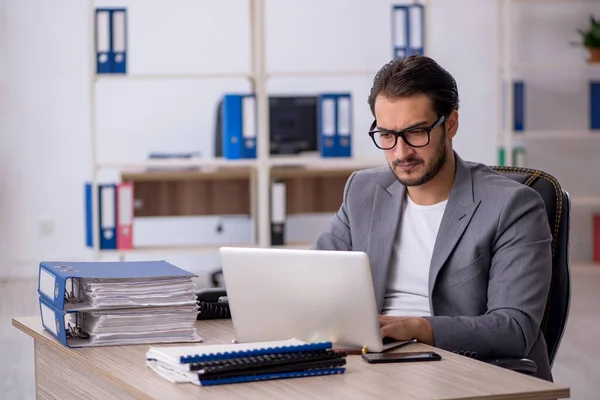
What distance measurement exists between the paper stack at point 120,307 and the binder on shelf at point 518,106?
5315 mm

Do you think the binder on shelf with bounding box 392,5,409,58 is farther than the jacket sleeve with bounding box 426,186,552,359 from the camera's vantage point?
Yes

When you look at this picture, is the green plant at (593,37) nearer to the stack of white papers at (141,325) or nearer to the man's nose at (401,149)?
the man's nose at (401,149)

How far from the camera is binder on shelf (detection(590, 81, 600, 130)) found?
7113 millimetres

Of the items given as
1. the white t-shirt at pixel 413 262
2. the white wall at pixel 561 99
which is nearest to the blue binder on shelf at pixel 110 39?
the white t-shirt at pixel 413 262

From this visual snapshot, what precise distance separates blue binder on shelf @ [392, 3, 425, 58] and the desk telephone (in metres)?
3.59

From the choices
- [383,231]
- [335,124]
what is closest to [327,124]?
[335,124]

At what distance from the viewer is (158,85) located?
7.32 m

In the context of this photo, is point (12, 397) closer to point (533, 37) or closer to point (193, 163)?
point (193, 163)

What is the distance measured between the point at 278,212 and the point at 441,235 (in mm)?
3485

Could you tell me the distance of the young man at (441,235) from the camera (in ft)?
6.38

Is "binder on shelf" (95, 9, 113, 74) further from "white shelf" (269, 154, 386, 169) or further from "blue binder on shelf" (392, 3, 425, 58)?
"blue binder on shelf" (392, 3, 425, 58)

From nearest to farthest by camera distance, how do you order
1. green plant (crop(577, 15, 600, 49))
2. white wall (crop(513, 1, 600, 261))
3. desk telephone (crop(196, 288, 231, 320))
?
desk telephone (crop(196, 288, 231, 320))
green plant (crop(577, 15, 600, 49))
white wall (crop(513, 1, 600, 261))

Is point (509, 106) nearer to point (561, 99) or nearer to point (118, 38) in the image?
point (561, 99)

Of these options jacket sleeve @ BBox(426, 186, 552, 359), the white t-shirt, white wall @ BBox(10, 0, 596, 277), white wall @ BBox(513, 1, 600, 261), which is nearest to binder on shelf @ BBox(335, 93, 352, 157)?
white wall @ BBox(10, 0, 596, 277)
